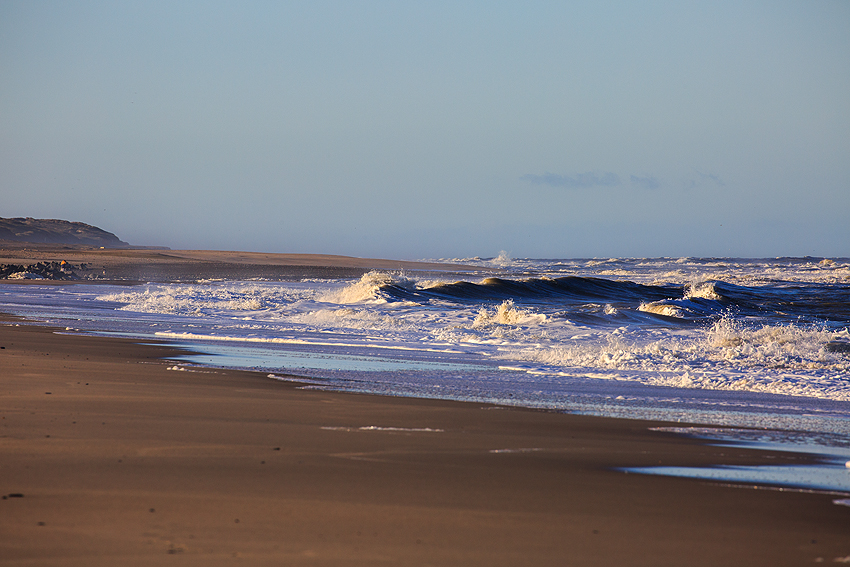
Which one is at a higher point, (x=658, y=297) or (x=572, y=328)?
(x=658, y=297)

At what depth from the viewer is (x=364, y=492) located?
3816mm

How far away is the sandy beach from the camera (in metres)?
3.04

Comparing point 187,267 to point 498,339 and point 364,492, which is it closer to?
point 498,339

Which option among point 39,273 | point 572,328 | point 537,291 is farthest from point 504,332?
point 39,273

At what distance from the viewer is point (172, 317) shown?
17016 mm

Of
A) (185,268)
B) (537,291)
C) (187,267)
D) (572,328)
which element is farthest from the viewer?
Result: (187,267)

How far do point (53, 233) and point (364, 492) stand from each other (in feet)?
524

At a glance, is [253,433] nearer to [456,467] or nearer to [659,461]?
[456,467]

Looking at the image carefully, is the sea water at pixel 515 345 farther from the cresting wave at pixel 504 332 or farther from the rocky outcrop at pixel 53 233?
the rocky outcrop at pixel 53 233

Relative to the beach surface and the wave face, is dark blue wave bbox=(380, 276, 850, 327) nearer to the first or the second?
the wave face

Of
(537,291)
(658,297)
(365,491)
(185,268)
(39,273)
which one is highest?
(185,268)

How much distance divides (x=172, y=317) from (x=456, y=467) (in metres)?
13.9

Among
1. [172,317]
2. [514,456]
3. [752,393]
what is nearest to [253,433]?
[514,456]

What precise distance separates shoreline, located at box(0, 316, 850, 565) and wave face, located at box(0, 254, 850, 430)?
6.08 feet
